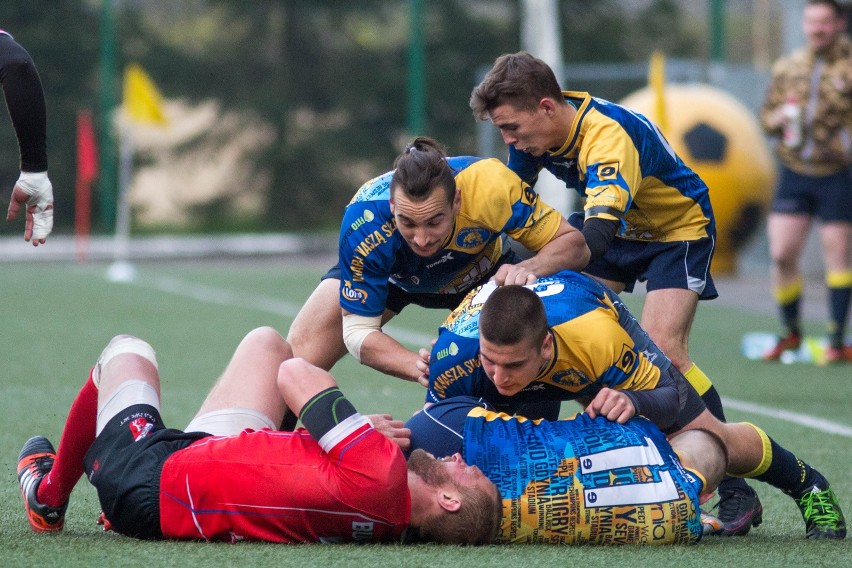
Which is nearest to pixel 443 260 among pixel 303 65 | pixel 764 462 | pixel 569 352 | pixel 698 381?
pixel 569 352

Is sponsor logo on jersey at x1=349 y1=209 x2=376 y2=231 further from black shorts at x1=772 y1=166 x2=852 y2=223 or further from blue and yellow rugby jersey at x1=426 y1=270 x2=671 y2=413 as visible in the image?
black shorts at x1=772 y1=166 x2=852 y2=223

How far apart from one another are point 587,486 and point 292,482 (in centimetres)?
87

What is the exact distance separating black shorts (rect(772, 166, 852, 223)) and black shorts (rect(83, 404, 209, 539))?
586cm

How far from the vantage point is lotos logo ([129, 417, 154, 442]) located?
428 centimetres

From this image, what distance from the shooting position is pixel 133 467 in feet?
13.8

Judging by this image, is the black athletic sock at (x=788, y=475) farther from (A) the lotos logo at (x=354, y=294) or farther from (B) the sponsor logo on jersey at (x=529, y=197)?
(A) the lotos logo at (x=354, y=294)

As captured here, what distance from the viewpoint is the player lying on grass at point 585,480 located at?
4.16m

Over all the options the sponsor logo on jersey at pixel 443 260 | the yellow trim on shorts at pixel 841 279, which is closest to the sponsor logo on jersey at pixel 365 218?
the sponsor logo on jersey at pixel 443 260

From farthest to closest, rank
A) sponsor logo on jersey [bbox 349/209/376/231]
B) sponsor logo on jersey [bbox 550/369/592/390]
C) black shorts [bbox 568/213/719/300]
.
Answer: black shorts [bbox 568/213/719/300], sponsor logo on jersey [bbox 349/209/376/231], sponsor logo on jersey [bbox 550/369/592/390]

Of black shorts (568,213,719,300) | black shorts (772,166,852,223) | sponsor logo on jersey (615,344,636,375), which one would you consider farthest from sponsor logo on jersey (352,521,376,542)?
black shorts (772,166,852,223)

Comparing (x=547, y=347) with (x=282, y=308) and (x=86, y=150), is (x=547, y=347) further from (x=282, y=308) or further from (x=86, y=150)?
(x=86, y=150)

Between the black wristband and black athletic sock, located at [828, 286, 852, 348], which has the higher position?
the black wristband

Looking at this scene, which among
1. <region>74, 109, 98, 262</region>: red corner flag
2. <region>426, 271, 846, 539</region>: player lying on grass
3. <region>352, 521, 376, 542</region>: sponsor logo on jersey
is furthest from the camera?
<region>74, 109, 98, 262</region>: red corner flag

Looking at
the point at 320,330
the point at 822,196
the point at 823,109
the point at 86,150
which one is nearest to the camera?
the point at 320,330
